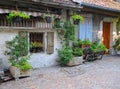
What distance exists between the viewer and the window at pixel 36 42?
32.1ft

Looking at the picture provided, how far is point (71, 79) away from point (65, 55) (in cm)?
220

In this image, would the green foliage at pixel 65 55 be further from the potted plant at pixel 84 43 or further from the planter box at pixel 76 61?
the potted plant at pixel 84 43

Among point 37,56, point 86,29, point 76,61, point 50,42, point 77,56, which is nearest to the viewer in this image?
point 37,56

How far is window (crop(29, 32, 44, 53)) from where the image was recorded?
32.1 feet

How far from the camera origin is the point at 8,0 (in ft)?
27.0

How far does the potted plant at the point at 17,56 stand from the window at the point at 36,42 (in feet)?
5.05

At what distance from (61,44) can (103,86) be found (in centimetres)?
406

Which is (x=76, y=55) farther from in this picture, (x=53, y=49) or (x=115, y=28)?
(x=115, y=28)

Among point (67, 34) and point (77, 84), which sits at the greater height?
point (67, 34)

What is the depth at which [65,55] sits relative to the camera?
10.1 meters

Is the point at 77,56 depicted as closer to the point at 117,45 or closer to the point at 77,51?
the point at 77,51

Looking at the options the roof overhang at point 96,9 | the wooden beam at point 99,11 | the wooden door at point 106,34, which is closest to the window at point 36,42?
the roof overhang at point 96,9

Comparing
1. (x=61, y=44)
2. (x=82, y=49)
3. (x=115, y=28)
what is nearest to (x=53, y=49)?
(x=61, y=44)

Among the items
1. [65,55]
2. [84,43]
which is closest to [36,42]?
[65,55]
